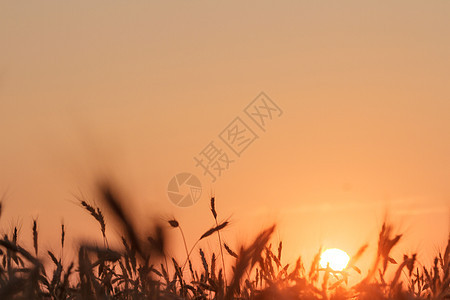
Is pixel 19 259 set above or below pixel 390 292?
above

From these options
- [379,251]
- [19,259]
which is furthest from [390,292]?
[19,259]

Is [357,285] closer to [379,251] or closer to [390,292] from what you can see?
[390,292]

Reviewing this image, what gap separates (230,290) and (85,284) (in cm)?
45

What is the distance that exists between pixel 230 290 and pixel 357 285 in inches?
14.8

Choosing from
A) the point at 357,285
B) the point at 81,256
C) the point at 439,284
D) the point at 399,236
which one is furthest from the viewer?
the point at 399,236

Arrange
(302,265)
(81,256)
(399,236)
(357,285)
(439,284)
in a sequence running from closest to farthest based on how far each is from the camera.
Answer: (81,256) < (357,285) < (439,284) < (399,236) < (302,265)

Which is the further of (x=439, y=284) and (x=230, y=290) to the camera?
(x=439, y=284)

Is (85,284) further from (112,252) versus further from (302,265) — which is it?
(302,265)

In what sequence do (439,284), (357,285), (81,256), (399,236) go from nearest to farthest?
(81,256)
(357,285)
(439,284)
(399,236)

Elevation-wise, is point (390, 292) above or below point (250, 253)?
below

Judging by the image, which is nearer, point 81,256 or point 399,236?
point 81,256

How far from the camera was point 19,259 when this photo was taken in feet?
10.0

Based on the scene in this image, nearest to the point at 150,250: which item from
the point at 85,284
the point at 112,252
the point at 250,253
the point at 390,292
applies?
the point at 112,252

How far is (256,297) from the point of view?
209 centimetres
